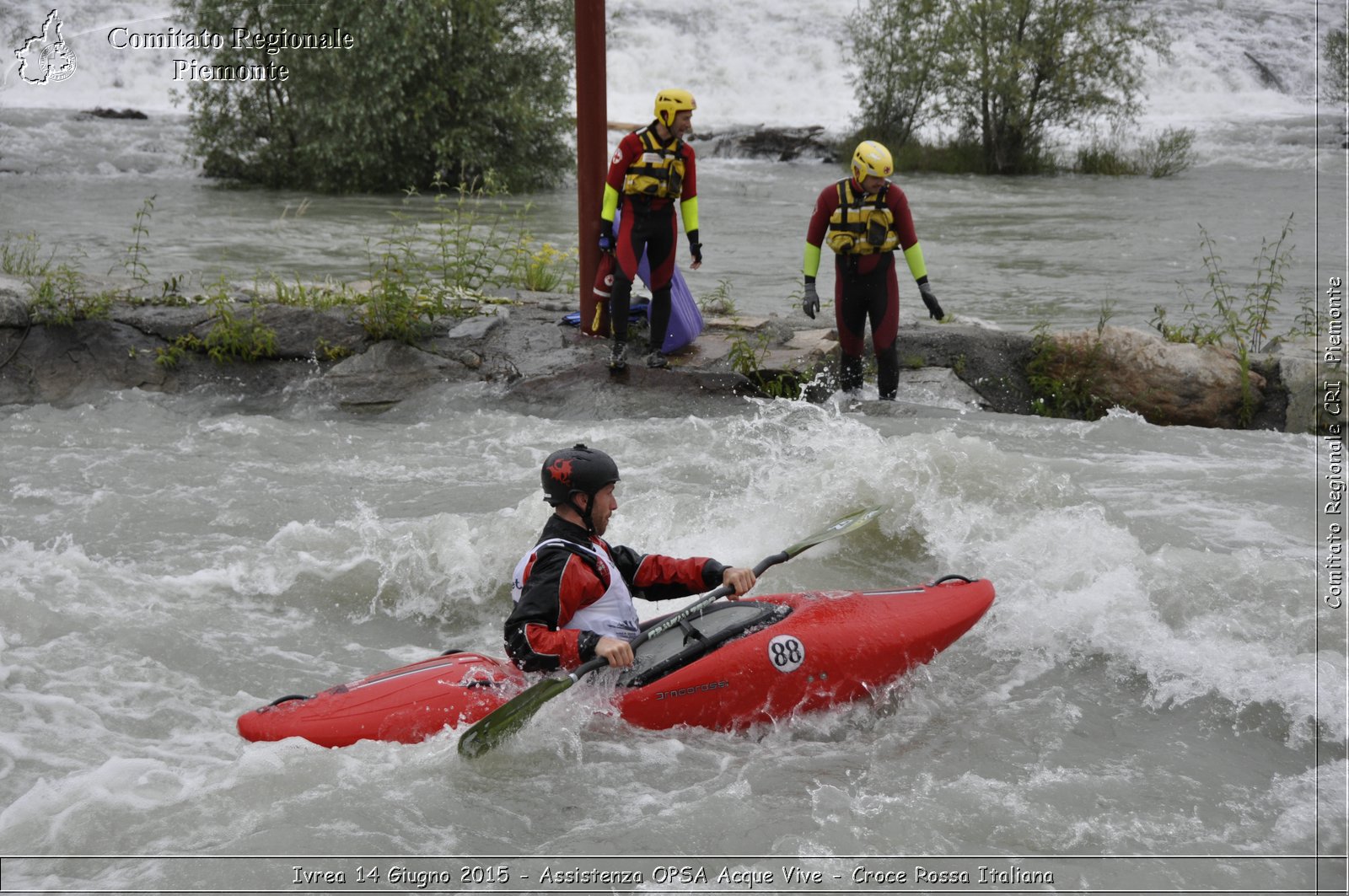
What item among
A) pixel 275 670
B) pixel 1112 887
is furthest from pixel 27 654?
pixel 1112 887

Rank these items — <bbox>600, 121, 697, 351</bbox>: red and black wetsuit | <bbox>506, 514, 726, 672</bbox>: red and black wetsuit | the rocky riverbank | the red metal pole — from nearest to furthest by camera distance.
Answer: <bbox>506, 514, 726, 672</bbox>: red and black wetsuit < <bbox>600, 121, 697, 351</bbox>: red and black wetsuit < the rocky riverbank < the red metal pole

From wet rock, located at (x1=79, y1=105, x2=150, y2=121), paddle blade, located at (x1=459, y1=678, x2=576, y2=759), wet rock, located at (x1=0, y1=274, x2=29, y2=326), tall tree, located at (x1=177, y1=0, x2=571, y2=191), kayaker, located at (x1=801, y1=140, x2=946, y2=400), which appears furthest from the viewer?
wet rock, located at (x1=79, y1=105, x2=150, y2=121)

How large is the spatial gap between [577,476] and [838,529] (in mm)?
1385

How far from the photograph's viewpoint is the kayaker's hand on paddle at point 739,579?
4.14 m

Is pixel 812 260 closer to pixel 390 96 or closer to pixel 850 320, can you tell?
pixel 850 320

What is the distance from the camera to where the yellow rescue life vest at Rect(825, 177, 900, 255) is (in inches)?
274

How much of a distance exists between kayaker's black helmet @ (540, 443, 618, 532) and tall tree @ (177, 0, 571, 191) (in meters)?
11.6

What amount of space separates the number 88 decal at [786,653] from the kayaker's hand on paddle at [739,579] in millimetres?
212

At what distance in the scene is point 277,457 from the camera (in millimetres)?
6961

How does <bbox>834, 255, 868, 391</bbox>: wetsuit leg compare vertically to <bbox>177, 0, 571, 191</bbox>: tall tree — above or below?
below

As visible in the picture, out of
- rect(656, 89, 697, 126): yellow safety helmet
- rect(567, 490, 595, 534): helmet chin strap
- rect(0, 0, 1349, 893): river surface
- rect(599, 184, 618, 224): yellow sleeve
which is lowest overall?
rect(0, 0, 1349, 893): river surface

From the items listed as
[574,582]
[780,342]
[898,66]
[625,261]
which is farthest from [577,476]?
[898,66]

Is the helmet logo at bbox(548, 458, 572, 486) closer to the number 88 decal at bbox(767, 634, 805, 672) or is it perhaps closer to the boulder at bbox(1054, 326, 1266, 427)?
the number 88 decal at bbox(767, 634, 805, 672)

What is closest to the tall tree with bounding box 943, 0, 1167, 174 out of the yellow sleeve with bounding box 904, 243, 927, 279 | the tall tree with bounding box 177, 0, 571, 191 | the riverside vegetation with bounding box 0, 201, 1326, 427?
the tall tree with bounding box 177, 0, 571, 191
